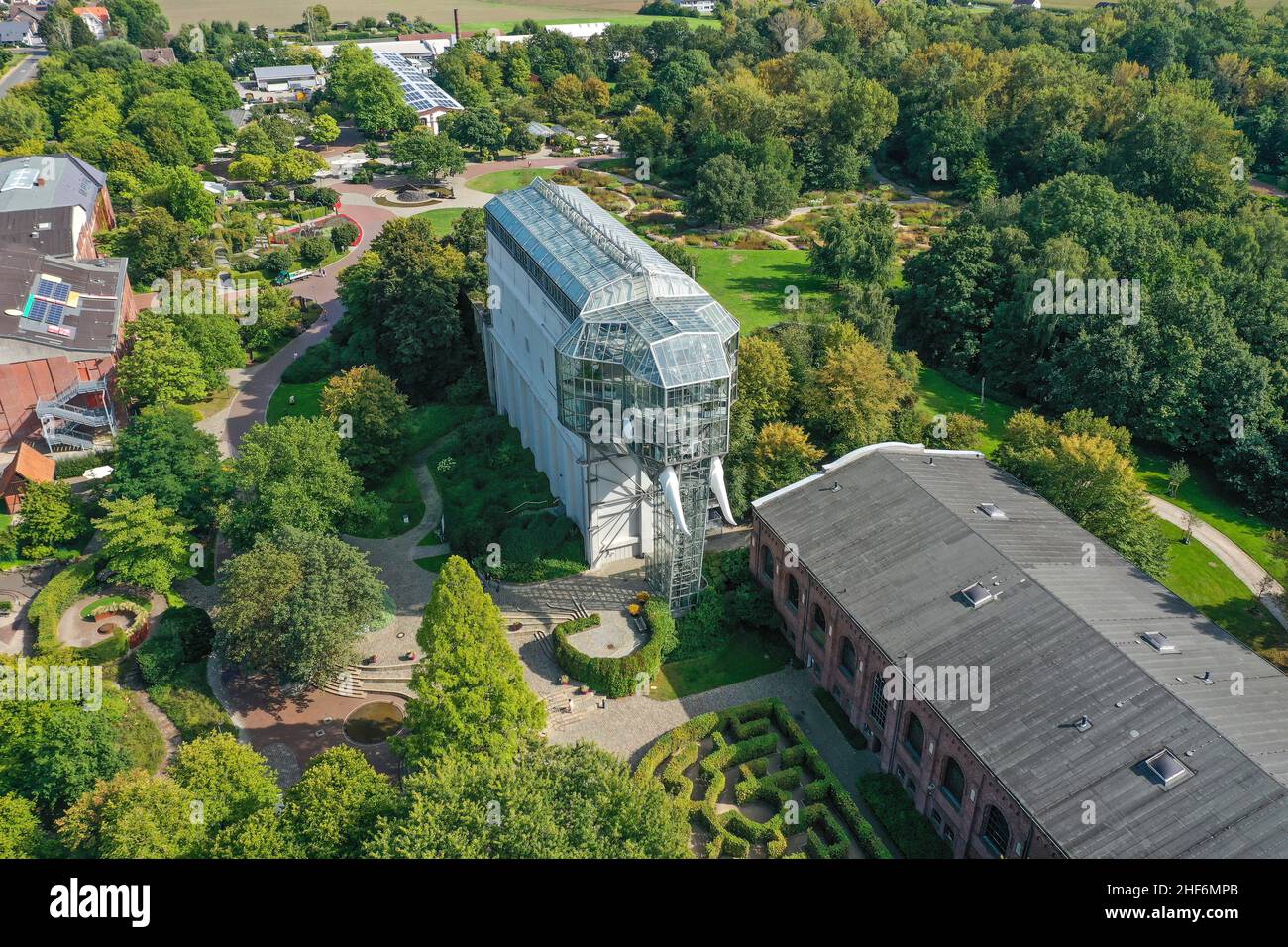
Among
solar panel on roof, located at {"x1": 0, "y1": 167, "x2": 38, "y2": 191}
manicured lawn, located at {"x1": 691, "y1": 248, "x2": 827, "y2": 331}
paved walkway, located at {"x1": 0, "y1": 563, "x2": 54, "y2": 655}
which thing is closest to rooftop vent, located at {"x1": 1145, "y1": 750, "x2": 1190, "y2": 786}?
manicured lawn, located at {"x1": 691, "y1": 248, "x2": 827, "y2": 331}

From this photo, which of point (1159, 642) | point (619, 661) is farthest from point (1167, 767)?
point (619, 661)

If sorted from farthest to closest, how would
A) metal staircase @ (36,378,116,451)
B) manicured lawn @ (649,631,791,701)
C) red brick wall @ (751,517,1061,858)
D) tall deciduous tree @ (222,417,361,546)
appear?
1. metal staircase @ (36,378,116,451)
2. tall deciduous tree @ (222,417,361,546)
3. manicured lawn @ (649,631,791,701)
4. red brick wall @ (751,517,1061,858)

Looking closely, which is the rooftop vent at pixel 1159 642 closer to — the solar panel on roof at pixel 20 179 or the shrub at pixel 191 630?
the shrub at pixel 191 630

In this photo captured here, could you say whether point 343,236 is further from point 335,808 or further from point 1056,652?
point 1056,652

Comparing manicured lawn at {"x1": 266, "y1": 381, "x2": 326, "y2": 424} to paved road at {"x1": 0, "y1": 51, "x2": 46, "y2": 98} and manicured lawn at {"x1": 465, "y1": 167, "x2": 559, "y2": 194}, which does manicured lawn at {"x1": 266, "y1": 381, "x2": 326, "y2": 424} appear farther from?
paved road at {"x1": 0, "y1": 51, "x2": 46, "y2": 98}

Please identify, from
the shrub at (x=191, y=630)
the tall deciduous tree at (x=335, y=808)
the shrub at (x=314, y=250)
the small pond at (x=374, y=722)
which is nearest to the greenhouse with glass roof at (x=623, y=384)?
the small pond at (x=374, y=722)

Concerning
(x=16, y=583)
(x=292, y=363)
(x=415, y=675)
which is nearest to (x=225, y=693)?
(x=415, y=675)
